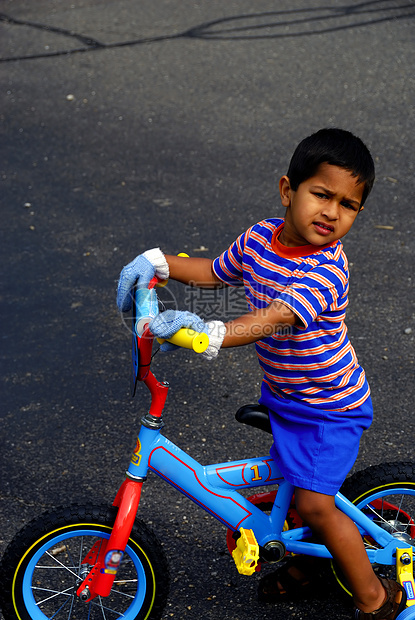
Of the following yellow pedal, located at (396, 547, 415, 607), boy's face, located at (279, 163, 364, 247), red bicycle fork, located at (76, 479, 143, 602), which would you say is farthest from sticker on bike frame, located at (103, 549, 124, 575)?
boy's face, located at (279, 163, 364, 247)

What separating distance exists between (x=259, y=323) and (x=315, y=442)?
0.51m

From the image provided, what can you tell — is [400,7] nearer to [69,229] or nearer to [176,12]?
[176,12]

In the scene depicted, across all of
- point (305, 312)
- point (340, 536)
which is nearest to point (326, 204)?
point (305, 312)

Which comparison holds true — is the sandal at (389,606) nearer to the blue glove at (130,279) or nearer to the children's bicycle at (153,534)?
the children's bicycle at (153,534)

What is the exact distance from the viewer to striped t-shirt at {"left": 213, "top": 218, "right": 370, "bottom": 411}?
2.10 m

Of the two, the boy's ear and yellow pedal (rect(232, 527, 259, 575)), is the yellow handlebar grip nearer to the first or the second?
the boy's ear

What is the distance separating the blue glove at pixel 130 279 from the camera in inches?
81.0

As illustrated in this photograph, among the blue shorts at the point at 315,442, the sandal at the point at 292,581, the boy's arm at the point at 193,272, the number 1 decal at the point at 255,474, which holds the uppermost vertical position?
the boy's arm at the point at 193,272

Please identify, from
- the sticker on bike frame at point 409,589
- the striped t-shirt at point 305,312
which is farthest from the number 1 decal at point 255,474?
the sticker on bike frame at point 409,589

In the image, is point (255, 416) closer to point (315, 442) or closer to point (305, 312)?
point (315, 442)

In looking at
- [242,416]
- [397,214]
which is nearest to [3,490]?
[242,416]

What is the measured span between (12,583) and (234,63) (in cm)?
687

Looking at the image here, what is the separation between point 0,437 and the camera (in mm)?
3576

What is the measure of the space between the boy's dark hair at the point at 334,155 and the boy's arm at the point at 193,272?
0.49m
